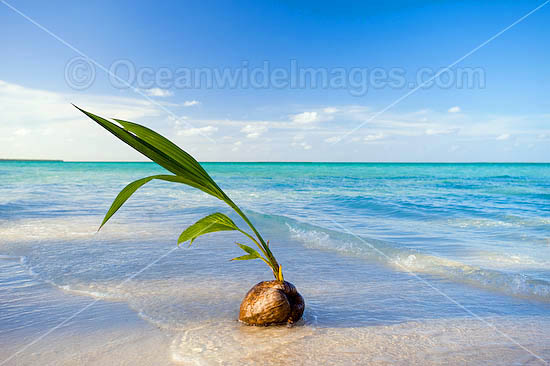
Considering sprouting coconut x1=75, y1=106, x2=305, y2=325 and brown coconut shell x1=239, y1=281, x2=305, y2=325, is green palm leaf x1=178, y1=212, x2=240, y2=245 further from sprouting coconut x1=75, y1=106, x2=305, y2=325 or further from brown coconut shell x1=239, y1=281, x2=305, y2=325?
brown coconut shell x1=239, y1=281, x2=305, y2=325

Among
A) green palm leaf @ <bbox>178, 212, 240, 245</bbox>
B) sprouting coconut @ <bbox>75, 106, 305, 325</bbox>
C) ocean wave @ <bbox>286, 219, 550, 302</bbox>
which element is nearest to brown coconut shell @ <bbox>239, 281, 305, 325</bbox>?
sprouting coconut @ <bbox>75, 106, 305, 325</bbox>

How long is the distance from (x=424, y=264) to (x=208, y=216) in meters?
2.93

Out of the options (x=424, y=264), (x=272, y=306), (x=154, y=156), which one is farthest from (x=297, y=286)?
(x=154, y=156)

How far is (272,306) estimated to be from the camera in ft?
7.79

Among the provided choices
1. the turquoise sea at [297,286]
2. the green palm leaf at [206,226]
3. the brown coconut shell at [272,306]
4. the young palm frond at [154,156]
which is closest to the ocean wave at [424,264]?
the turquoise sea at [297,286]

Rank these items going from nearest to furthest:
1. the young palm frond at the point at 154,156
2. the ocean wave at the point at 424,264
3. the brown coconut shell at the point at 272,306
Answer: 1. the young palm frond at the point at 154,156
2. the brown coconut shell at the point at 272,306
3. the ocean wave at the point at 424,264

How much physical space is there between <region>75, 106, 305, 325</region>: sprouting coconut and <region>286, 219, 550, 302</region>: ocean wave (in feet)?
6.59

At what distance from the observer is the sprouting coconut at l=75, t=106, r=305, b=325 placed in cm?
133

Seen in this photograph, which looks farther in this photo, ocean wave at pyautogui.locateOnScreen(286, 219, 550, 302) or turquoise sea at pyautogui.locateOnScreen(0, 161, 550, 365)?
ocean wave at pyautogui.locateOnScreen(286, 219, 550, 302)

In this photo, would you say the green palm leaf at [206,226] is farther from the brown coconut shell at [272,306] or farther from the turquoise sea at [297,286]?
the turquoise sea at [297,286]

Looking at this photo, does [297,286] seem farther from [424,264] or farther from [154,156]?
[154,156]

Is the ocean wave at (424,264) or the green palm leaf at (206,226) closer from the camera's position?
the green palm leaf at (206,226)

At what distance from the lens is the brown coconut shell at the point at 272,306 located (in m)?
2.37

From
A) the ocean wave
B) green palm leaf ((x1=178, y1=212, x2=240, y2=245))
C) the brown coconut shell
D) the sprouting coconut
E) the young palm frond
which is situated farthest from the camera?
the ocean wave
